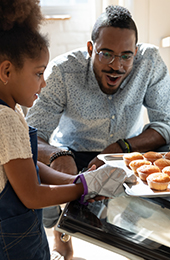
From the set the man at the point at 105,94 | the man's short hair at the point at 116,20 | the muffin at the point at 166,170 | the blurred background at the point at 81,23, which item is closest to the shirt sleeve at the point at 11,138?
the muffin at the point at 166,170

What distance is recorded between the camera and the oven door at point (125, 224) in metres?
0.67

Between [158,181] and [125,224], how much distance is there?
0.73 feet

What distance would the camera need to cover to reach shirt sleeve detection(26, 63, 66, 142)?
1598 millimetres

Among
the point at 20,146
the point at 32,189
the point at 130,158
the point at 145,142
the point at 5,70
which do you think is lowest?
the point at 145,142

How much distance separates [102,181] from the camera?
0.88m

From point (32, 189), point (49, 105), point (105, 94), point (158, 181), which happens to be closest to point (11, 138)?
point (32, 189)

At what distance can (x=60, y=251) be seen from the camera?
170 cm

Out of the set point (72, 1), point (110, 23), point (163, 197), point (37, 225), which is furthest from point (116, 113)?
point (72, 1)

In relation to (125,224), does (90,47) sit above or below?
above

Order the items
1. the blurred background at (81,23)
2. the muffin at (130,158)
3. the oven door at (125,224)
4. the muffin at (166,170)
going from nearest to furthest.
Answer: the oven door at (125,224) < the muffin at (166,170) < the muffin at (130,158) < the blurred background at (81,23)

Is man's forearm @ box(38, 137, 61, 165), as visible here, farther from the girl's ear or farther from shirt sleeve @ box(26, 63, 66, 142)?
the girl's ear

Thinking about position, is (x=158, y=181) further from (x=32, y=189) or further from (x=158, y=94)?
(x=158, y=94)

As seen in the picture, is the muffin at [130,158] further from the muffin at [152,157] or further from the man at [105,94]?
the man at [105,94]

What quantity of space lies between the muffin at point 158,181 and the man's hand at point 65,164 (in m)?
0.39
